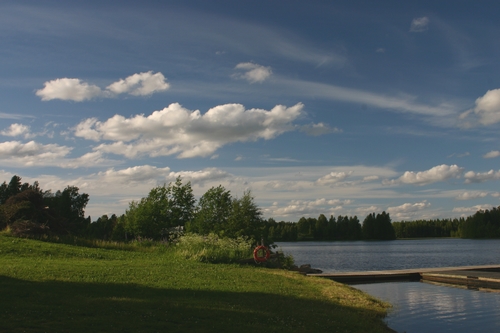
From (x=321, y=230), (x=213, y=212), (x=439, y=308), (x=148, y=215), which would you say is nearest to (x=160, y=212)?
(x=148, y=215)

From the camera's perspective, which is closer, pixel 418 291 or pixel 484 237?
pixel 418 291

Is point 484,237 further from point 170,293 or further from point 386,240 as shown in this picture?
point 170,293

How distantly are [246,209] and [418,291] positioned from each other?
1379 cm

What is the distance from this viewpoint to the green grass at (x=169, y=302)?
890 centimetres

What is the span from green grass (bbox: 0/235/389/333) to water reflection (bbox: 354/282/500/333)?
918 mm

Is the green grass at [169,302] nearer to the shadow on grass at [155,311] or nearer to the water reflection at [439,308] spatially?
the shadow on grass at [155,311]

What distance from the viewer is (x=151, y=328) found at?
863 centimetres

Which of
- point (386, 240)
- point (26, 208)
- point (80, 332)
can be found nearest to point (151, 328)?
point (80, 332)

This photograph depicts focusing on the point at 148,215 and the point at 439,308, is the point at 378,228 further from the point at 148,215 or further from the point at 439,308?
the point at 439,308

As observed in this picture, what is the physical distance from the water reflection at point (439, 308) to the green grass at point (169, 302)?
92 centimetres

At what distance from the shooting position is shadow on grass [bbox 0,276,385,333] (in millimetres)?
8641

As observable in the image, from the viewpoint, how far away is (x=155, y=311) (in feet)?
32.8

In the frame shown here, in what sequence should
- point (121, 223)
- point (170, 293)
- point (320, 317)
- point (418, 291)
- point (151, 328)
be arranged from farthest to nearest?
point (121, 223), point (418, 291), point (170, 293), point (320, 317), point (151, 328)

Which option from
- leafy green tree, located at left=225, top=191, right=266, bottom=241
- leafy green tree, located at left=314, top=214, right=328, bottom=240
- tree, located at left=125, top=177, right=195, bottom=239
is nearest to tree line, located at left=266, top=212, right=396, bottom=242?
leafy green tree, located at left=314, top=214, right=328, bottom=240
